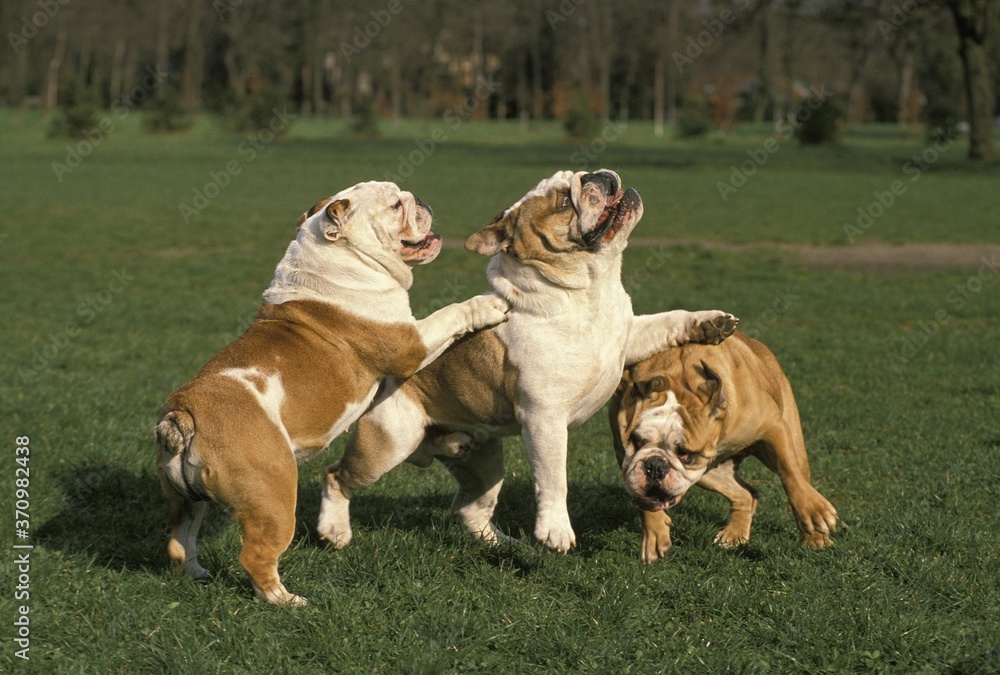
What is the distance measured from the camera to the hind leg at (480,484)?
5.73 m

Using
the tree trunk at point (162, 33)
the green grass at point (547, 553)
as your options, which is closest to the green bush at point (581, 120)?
the green grass at point (547, 553)

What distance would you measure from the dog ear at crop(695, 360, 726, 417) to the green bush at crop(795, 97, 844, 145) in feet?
158

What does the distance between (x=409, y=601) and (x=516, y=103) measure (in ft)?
304

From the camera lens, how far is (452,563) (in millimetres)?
5309

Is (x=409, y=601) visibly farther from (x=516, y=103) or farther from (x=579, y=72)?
(x=516, y=103)

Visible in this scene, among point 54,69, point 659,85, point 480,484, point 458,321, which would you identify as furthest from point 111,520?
point 54,69

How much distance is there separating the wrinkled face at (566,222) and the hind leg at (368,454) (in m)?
0.93

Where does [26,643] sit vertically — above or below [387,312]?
below

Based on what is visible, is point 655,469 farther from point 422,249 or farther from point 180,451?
point 180,451

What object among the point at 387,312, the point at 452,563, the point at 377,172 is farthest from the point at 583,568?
the point at 377,172

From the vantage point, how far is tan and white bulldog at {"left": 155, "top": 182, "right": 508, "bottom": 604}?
180 inches

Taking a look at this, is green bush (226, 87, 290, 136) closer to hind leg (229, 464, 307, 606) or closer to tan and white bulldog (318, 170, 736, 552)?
tan and white bulldog (318, 170, 736, 552)

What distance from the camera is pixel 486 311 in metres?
5.28

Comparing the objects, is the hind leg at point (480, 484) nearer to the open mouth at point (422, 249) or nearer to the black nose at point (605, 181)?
the open mouth at point (422, 249)
